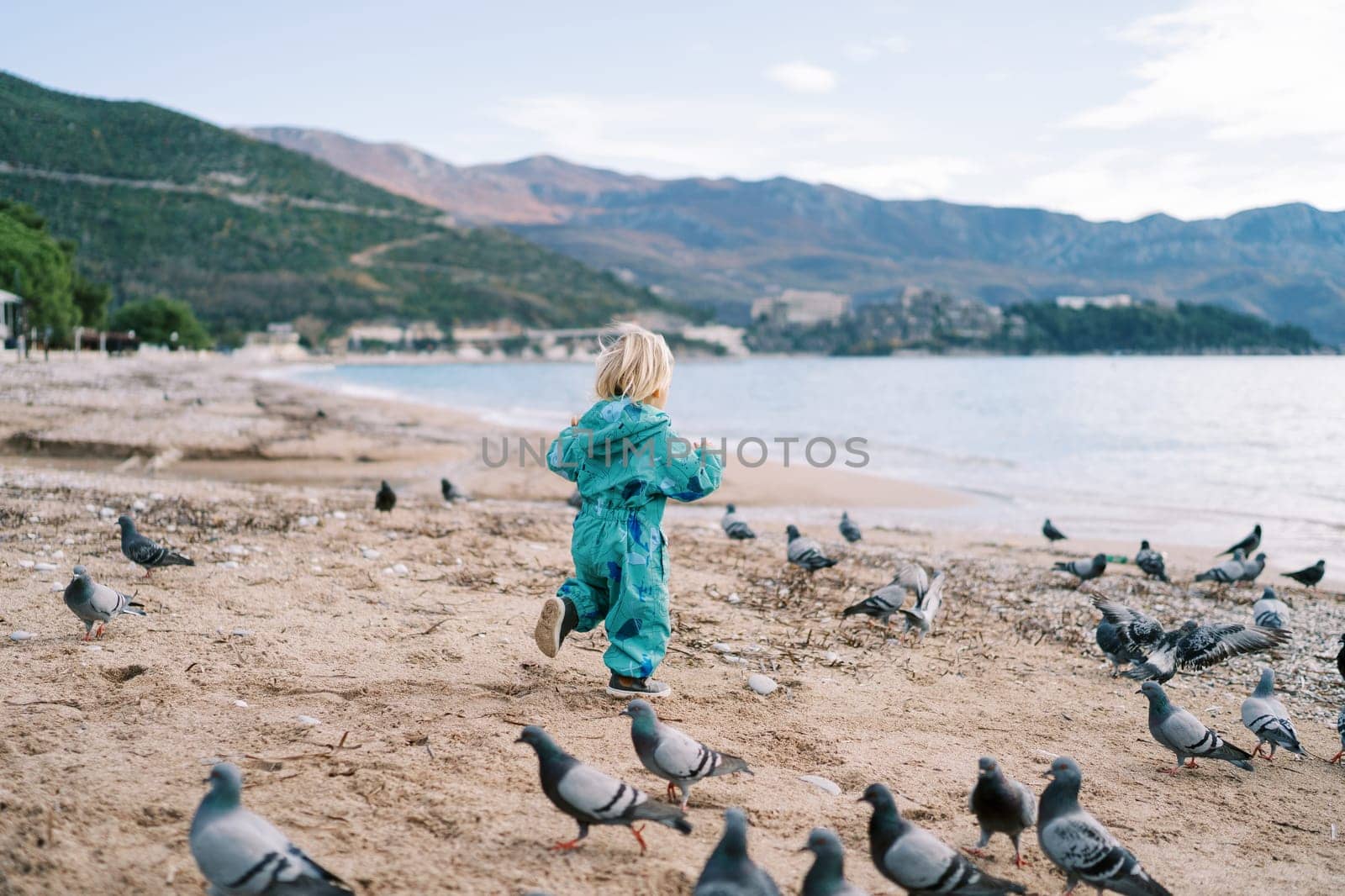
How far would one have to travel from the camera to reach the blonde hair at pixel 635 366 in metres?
4.70

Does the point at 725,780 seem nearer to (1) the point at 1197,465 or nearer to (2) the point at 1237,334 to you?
(1) the point at 1197,465

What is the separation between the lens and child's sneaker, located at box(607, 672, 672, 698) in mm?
4660

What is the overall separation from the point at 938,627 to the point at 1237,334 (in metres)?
162

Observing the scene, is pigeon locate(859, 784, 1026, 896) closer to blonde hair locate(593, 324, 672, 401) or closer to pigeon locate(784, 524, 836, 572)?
blonde hair locate(593, 324, 672, 401)

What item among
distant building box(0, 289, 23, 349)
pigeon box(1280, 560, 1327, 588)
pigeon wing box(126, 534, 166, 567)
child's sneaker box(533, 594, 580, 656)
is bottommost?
pigeon box(1280, 560, 1327, 588)

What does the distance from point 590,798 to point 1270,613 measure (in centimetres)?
729

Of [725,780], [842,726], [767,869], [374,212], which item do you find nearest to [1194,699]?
[842,726]

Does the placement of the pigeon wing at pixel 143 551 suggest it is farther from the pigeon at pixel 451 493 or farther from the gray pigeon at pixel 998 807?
the pigeon at pixel 451 493

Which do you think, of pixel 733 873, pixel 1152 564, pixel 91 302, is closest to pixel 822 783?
pixel 733 873

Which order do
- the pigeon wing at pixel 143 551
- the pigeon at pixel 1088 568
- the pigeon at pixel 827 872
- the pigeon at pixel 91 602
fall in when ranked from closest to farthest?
the pigeon at pixel 827 872, the pigeon at pixel 91 602, the pigeon wing at pixel 143 551, the pigeon at pixel 1088 568

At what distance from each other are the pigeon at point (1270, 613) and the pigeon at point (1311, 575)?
237 cm

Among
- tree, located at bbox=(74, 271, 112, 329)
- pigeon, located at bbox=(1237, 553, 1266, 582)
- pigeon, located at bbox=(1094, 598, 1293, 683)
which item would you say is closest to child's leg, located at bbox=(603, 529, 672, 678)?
pigeon, located at bbox=(1094, 598, 1293, 683)

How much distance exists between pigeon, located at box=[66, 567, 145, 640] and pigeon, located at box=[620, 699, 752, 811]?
326 centimetres

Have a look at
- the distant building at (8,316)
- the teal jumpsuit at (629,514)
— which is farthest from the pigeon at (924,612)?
the distant building at (8,316)
